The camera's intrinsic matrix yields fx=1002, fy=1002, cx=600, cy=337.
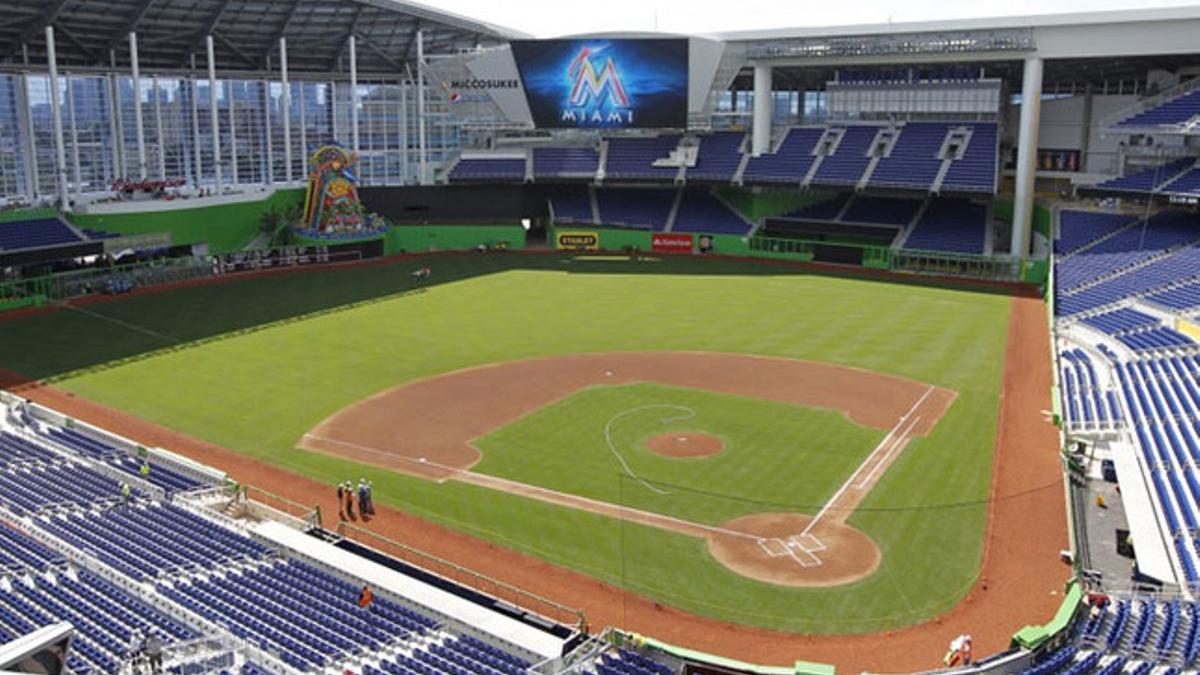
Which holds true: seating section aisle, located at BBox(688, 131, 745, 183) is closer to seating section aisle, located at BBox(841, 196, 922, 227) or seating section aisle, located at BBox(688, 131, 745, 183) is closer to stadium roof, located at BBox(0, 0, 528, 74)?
seating section aisle, located at BBox(841, 196, 922, 227)

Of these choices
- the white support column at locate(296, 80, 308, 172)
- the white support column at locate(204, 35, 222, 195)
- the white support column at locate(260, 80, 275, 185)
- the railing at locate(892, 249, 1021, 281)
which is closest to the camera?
the railing at locate(892, 249, 1021, 281)

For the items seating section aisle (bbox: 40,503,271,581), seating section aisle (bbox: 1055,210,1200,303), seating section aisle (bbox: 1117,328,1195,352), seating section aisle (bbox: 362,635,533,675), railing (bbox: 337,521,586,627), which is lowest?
railing (bbox: 337,521,586,627)

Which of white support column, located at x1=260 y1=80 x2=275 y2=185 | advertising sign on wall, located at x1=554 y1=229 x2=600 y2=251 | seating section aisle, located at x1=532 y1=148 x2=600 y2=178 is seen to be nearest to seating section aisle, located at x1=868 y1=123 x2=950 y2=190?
advertising sign on wall, located at x1=554 y1=229 x2=600 y2=251

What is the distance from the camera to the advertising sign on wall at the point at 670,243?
3031 inches

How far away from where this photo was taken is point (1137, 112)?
60812 millimetres

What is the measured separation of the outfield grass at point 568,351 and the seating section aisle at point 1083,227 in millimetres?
6457

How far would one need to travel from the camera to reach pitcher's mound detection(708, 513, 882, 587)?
24.4m

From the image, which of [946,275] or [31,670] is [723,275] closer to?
[946,275]

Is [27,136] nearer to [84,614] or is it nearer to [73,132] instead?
[73,132]

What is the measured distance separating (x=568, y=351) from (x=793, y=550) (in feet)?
71.4

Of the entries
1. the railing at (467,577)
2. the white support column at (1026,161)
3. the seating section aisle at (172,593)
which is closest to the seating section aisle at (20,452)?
the seating section aisle at (172,593)

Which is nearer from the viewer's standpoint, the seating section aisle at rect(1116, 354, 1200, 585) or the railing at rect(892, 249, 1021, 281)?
the seating section aisle at rect(1116, 354, 1200, 585)

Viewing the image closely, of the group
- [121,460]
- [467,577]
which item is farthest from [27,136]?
[467,577]

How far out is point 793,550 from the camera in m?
25.5
